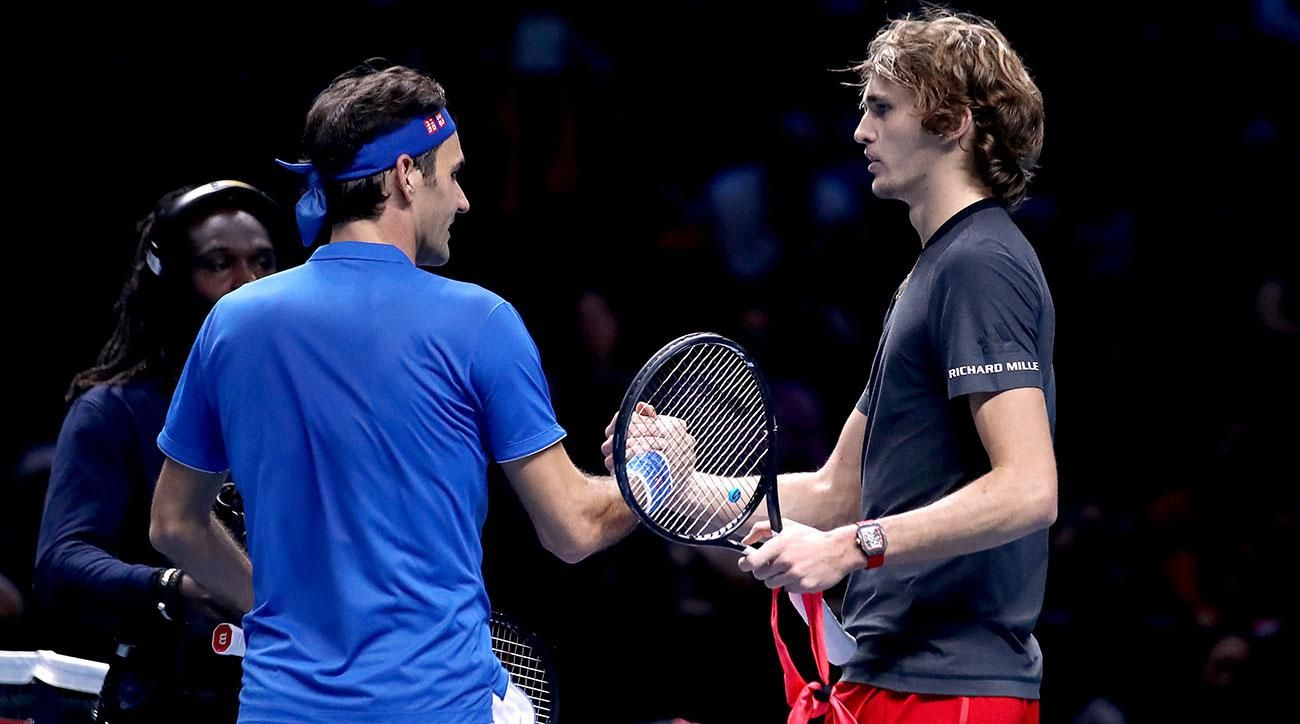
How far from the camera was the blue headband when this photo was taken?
7.32 feet

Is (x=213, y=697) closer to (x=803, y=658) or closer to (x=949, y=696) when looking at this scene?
(x=949, y=696)

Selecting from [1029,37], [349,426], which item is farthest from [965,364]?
[1029,37]

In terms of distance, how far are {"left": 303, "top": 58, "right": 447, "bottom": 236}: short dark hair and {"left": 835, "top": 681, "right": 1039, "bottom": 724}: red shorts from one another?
1.09m

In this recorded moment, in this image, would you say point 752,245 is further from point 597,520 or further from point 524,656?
point 597,520

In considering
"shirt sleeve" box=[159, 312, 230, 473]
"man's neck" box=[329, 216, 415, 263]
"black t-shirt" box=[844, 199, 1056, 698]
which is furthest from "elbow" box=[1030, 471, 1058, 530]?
"shirt sleeve" box=[159, 312, 230, 473]

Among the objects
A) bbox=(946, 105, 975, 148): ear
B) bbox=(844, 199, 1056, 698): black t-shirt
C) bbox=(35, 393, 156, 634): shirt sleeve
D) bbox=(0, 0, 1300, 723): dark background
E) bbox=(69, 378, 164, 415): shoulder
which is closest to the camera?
bbox=(844, 199, 1056, 698): black t-shirt

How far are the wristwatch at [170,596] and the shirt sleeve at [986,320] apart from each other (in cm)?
144

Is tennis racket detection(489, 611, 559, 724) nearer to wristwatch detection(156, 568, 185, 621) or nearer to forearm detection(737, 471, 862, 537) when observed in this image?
forearm detection(737, 471, 862, 537)

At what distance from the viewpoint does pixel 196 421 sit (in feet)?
7.38

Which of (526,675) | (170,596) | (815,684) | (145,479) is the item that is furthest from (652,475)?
(145,479)

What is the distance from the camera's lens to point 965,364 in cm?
224

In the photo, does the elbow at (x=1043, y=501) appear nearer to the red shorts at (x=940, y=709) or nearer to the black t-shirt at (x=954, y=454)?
the black t-shirt at (x=954, y=454)

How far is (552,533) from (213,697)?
914 millimetres

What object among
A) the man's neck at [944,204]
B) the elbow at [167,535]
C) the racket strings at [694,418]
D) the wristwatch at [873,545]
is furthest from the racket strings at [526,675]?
the man's neck at [944,204]
